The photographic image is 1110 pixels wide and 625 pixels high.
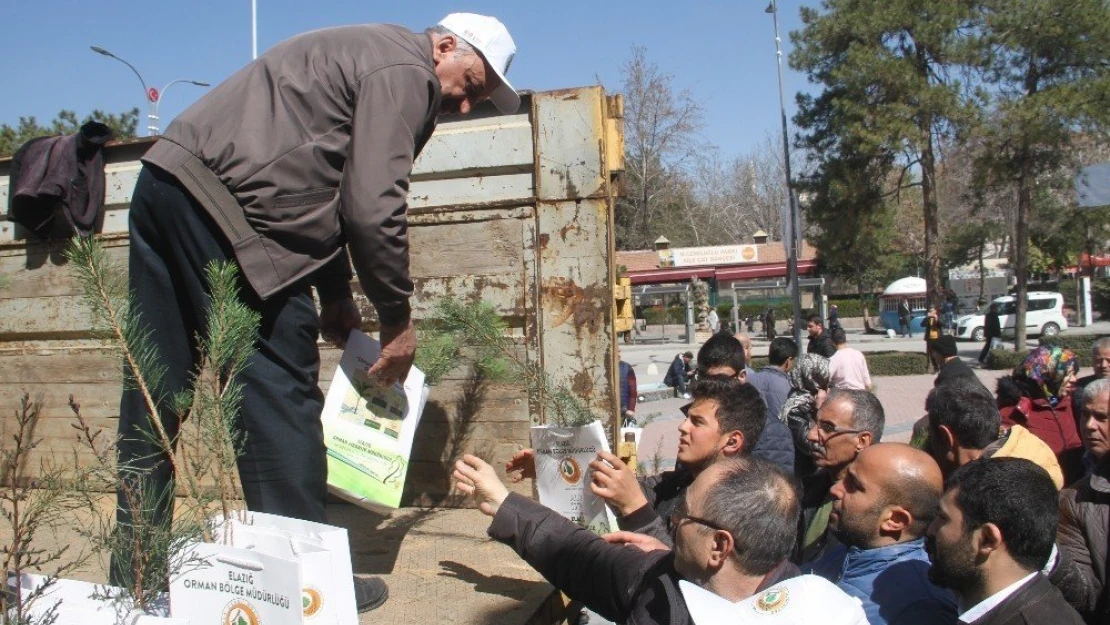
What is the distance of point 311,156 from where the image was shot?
231cm

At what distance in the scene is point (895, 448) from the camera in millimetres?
2785

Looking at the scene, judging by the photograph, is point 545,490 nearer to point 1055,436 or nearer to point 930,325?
point 1055,436

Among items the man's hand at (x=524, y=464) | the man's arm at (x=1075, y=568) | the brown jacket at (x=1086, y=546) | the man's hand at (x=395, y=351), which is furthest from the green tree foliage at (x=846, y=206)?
the man's hand at (x=395, y=351)

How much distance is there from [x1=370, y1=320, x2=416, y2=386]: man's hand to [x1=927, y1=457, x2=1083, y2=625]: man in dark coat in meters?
1.53

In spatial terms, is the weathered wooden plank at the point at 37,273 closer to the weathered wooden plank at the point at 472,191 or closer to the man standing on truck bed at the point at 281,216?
the weathered wooden plank at the point at 472,191

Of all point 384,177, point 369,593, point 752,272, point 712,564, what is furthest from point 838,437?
point 752,272

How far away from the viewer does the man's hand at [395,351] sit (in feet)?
8.34

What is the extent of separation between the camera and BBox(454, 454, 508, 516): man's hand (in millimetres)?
2799

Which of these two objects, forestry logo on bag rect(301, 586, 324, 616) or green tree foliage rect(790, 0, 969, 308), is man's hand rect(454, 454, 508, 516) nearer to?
forestry logo on bag rect(301, 586, 324, 616)

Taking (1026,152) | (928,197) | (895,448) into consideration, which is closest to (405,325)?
(895,448)

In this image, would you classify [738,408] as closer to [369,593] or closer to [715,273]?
[369,593]

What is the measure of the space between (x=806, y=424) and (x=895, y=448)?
253 cm

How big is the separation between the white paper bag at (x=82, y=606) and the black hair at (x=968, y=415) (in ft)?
10.3

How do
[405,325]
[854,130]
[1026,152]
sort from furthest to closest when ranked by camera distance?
[854,130]
[1026,152]
[405,325]
